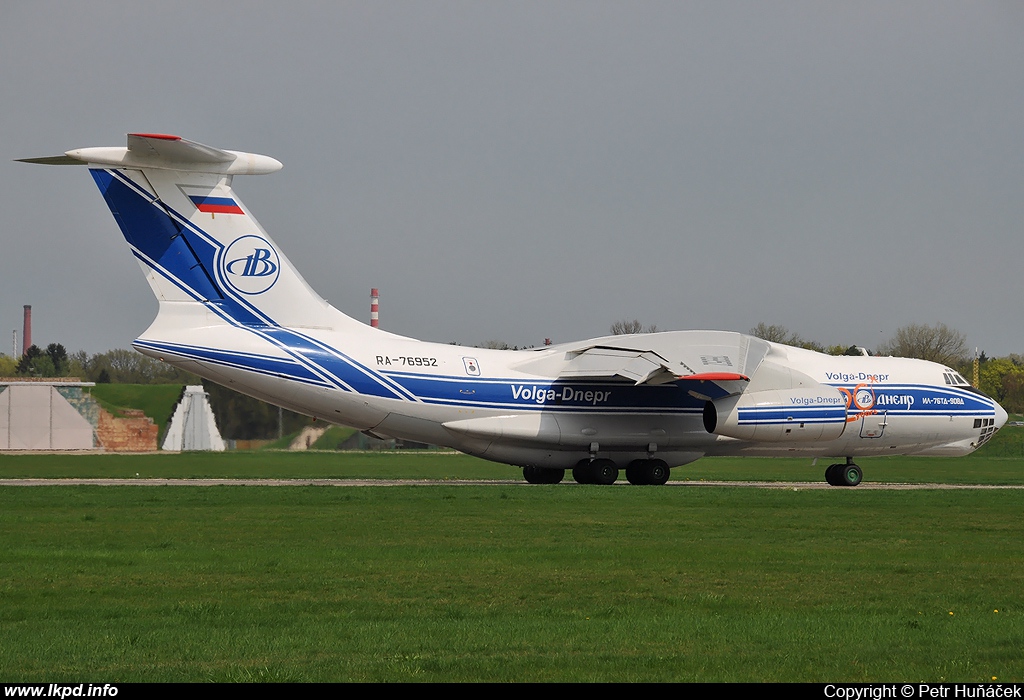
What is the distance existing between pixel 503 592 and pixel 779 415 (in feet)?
52.8

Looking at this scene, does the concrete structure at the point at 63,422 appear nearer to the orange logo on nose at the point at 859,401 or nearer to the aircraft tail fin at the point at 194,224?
the aircraft tail fin at the point at 194,224

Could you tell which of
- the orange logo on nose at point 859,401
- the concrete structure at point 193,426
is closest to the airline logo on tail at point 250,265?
the orange logo on nose at point 859,401

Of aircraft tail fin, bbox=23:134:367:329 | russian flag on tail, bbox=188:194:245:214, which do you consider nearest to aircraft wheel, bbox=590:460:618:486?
aircraft tail fin, bbox=23:134:367:329

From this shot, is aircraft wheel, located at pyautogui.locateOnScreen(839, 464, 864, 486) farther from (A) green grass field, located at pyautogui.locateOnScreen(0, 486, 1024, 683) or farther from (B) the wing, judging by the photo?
(A) green grass field, located at pyautogui.locateOnScreen(0, 486, 1024, 683)

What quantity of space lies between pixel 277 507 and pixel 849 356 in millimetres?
16272

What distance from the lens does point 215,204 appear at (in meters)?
22.6

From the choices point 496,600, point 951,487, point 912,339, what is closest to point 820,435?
point 951,487

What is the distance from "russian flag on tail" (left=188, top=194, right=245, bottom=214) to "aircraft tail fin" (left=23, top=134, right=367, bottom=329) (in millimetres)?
20

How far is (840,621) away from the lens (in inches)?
359

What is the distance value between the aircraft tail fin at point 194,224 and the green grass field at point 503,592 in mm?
5232

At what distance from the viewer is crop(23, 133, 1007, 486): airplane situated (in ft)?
73.4

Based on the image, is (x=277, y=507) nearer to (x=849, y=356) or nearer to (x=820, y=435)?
(x=820, y=435)

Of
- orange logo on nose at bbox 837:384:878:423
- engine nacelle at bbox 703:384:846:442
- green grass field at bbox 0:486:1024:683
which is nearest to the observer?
green grass field at bbox 0:486:1024:683

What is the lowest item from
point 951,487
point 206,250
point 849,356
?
point 951,487
